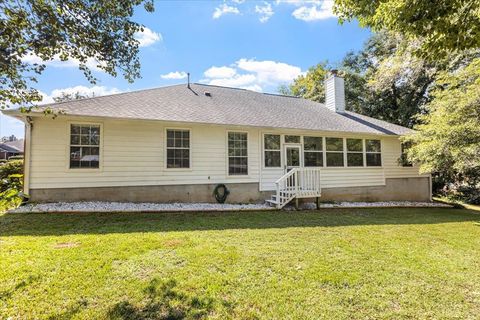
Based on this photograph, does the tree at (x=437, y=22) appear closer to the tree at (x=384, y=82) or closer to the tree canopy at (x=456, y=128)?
the tree canopy at (x=456, y=128)

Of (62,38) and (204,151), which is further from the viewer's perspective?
(204,151)

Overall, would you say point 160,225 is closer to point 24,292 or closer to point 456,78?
point 24,292

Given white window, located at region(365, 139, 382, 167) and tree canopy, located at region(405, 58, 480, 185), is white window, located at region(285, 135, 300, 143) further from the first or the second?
tree canopy, located at region(405, 58, 480, 185)

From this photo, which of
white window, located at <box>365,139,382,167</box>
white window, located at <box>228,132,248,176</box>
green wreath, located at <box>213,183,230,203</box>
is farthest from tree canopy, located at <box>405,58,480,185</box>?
green wreath, located at <box>213,183,230,203</box>

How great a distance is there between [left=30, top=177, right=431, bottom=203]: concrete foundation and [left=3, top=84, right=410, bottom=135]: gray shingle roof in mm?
2434

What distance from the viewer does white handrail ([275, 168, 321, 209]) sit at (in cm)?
963

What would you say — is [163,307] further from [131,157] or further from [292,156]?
[292,156]

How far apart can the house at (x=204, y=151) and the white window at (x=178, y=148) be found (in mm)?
36

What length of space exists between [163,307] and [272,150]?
8.55 metres

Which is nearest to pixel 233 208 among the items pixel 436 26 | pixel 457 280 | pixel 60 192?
pixel 60 192

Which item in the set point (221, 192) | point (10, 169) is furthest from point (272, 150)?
point (10, 169)

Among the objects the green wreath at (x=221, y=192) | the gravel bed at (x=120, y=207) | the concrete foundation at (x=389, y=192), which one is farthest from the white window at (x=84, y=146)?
the concrete foundation at (x=389, y=192)

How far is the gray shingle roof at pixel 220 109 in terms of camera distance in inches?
351

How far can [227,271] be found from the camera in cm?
376
